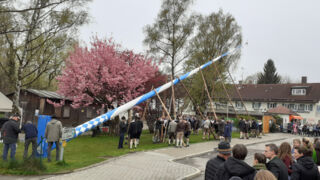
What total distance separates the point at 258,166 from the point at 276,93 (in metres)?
48.7

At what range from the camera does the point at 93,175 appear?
901 cm

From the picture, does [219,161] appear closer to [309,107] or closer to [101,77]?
[101,77]

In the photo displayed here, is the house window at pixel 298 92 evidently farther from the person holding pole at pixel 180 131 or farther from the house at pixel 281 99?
the person holding pole at pixel 180 131

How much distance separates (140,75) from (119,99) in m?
2.55

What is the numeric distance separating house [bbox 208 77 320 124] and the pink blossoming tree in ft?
69.5

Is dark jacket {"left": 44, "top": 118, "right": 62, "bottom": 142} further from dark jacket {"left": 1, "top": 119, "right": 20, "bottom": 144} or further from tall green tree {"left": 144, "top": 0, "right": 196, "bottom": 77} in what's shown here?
tall green tree {"left": 144, "top": 0, "right": 196, "bottom": 77}

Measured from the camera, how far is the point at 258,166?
4.55 metres

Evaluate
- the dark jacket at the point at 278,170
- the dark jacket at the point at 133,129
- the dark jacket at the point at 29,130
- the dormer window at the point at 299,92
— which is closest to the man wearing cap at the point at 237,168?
the dark jacket at the point at 278,170

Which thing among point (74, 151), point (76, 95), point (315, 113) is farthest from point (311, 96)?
point (74, 151)

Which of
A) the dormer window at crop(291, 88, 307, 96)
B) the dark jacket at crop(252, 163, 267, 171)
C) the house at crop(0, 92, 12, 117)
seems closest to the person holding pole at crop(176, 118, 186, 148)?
the house at crop(0, 92, 12, 117)

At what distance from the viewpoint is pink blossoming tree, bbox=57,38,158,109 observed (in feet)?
68.7

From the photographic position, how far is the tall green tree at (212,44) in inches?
1225

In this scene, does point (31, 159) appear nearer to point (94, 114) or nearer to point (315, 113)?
point (94, 114)

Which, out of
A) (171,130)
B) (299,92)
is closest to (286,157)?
(171,130)
